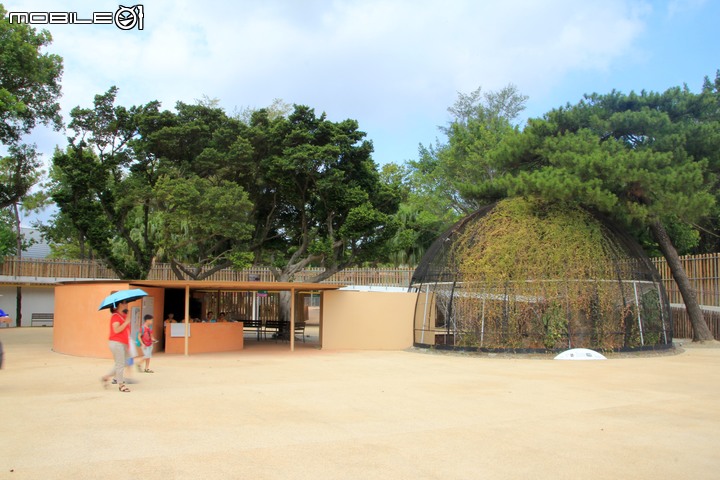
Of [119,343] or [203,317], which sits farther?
[203,317]

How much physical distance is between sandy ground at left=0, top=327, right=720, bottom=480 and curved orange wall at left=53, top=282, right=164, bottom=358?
8.95 ft

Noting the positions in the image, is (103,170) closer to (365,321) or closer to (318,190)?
(318,190)

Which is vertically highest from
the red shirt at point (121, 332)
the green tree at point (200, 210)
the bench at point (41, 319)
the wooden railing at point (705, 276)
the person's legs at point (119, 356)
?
the green tree at point (200, 210)

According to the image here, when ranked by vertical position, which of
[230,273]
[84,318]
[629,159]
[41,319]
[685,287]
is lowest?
[41,319]

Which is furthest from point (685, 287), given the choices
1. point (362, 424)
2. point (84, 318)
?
point (84, 318)

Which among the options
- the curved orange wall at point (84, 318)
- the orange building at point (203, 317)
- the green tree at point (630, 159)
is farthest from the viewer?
the green tree at point (630, 159)

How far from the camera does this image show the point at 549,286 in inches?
663

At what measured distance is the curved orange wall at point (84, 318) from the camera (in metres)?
16.0

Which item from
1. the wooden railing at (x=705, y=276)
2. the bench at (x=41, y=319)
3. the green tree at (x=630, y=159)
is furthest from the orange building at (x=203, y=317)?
the bench at (x=41, y=319)

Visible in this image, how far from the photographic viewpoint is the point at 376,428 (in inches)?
286

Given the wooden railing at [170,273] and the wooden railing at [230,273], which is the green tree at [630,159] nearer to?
the wooden railing at [230,273]

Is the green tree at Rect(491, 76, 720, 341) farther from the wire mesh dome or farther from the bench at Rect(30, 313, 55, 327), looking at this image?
the bench at Rect(30, 313, 55, 327)

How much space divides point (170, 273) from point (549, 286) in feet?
69.8

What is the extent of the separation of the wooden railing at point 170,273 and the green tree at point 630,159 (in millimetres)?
9668
